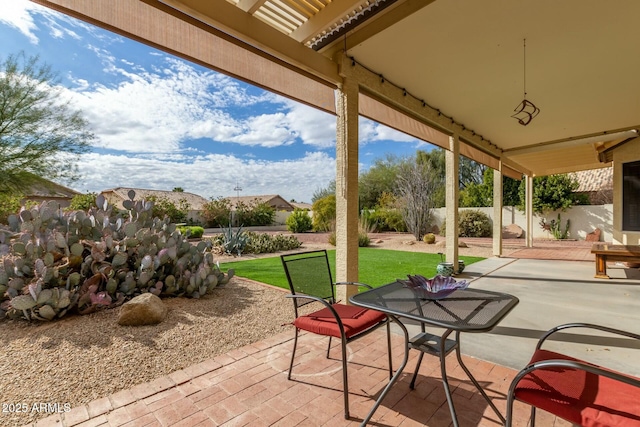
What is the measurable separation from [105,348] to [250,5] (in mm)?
3427

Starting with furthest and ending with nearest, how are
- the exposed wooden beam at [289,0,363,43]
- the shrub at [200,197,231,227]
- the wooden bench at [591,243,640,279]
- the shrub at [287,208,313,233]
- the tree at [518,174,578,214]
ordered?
the shrub at [200,197,231,227]
the shrub at [287,208,313,233]
the tree at [518,174,578,214]
the wooden bench at [591,243,640,279]
the exposed wooden beam at [289,0,363,43]

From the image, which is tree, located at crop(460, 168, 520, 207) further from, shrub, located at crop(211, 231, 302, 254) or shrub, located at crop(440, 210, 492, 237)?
shrub, located at crop(211, 231, 302, 254)

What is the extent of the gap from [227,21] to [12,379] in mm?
3389

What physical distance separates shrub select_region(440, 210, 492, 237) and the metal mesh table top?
14861 mm

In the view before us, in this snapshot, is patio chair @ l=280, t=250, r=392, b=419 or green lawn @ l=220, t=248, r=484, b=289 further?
green lawn @ l=220, t=248, r=484, b=289

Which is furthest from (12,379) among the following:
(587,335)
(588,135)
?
(588,135)

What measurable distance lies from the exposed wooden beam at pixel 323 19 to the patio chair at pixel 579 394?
124 inches

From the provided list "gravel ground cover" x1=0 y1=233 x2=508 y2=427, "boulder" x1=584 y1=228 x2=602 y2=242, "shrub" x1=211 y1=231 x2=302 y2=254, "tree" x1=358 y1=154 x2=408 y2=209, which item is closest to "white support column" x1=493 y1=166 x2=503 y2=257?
"shrub" x1=211 y1=231 x2=302 y2=254

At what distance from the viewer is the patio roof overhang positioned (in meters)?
2.64

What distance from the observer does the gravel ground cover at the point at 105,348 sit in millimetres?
2188

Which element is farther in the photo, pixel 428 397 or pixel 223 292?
pixel 223 292

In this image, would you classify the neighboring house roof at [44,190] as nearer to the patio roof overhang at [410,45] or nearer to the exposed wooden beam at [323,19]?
the patio roof overhang at [410,45]

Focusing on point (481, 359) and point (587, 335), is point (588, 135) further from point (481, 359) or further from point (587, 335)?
point (481, 359)

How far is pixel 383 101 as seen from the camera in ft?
15.2
